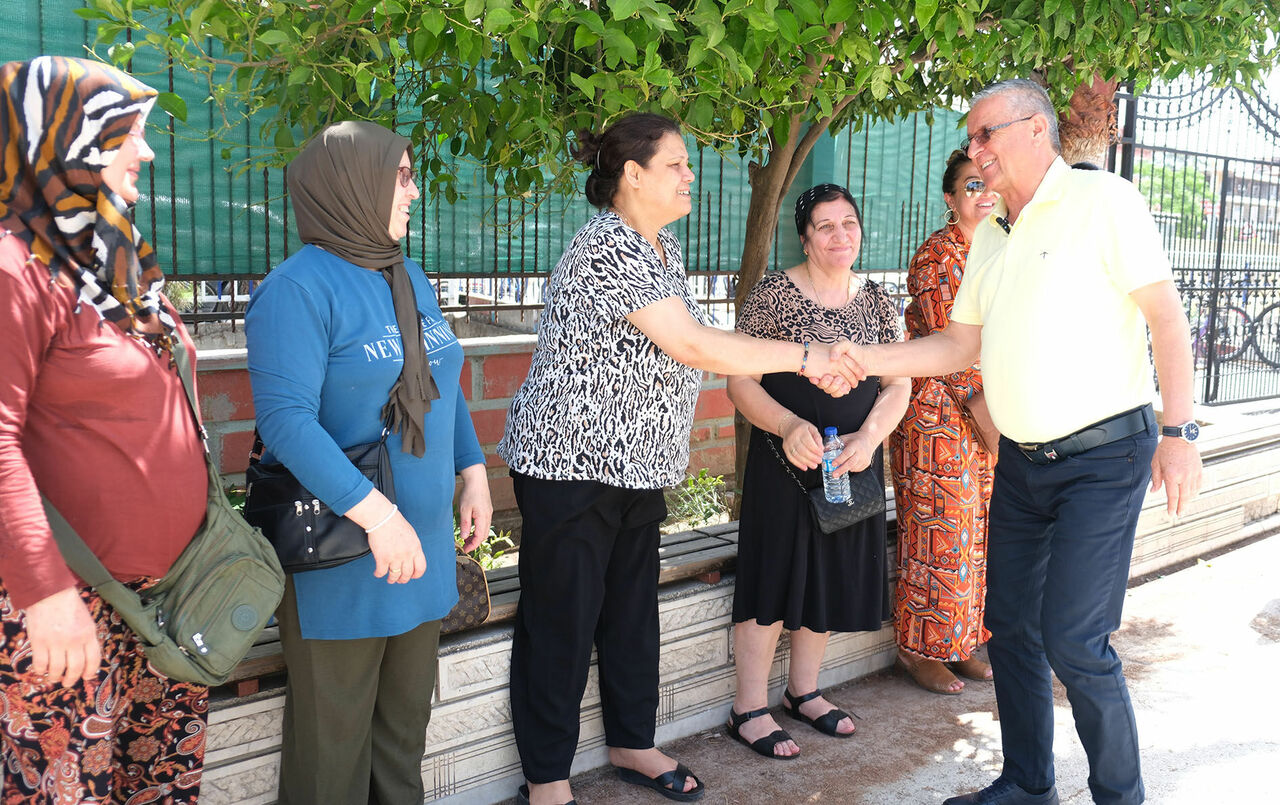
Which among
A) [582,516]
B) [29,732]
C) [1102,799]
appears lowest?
[1102,799]

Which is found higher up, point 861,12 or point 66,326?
point 861,12

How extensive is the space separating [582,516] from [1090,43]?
2309 millimetres

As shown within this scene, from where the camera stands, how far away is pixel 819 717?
3.93m

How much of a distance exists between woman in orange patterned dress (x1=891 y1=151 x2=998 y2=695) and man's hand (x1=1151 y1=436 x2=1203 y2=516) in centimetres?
119

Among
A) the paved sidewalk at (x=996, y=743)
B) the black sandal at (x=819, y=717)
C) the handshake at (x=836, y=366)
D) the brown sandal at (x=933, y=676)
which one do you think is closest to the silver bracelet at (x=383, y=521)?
the paved sidewalk at (x=996, y=743)

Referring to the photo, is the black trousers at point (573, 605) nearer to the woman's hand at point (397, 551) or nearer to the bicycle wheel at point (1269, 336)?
the woman's hand at point (397, 551)

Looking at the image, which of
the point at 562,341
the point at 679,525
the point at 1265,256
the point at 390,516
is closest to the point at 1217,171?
the point at 1265,256

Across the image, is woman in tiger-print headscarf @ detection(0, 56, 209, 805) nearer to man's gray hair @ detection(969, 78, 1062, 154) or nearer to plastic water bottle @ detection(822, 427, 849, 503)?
plastic water bottle @ detection(822, 427, 849, 503)

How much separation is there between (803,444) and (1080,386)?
0.89 metres

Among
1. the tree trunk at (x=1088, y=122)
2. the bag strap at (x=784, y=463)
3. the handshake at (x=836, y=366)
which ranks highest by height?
the tree trunk at (x=1088, y=122)

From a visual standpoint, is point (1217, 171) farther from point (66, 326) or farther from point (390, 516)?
point (66, 326)

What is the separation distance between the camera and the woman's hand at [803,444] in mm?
3477

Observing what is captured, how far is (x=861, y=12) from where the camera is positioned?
296 centimetres

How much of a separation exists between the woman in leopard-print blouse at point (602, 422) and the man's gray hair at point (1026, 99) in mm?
898
